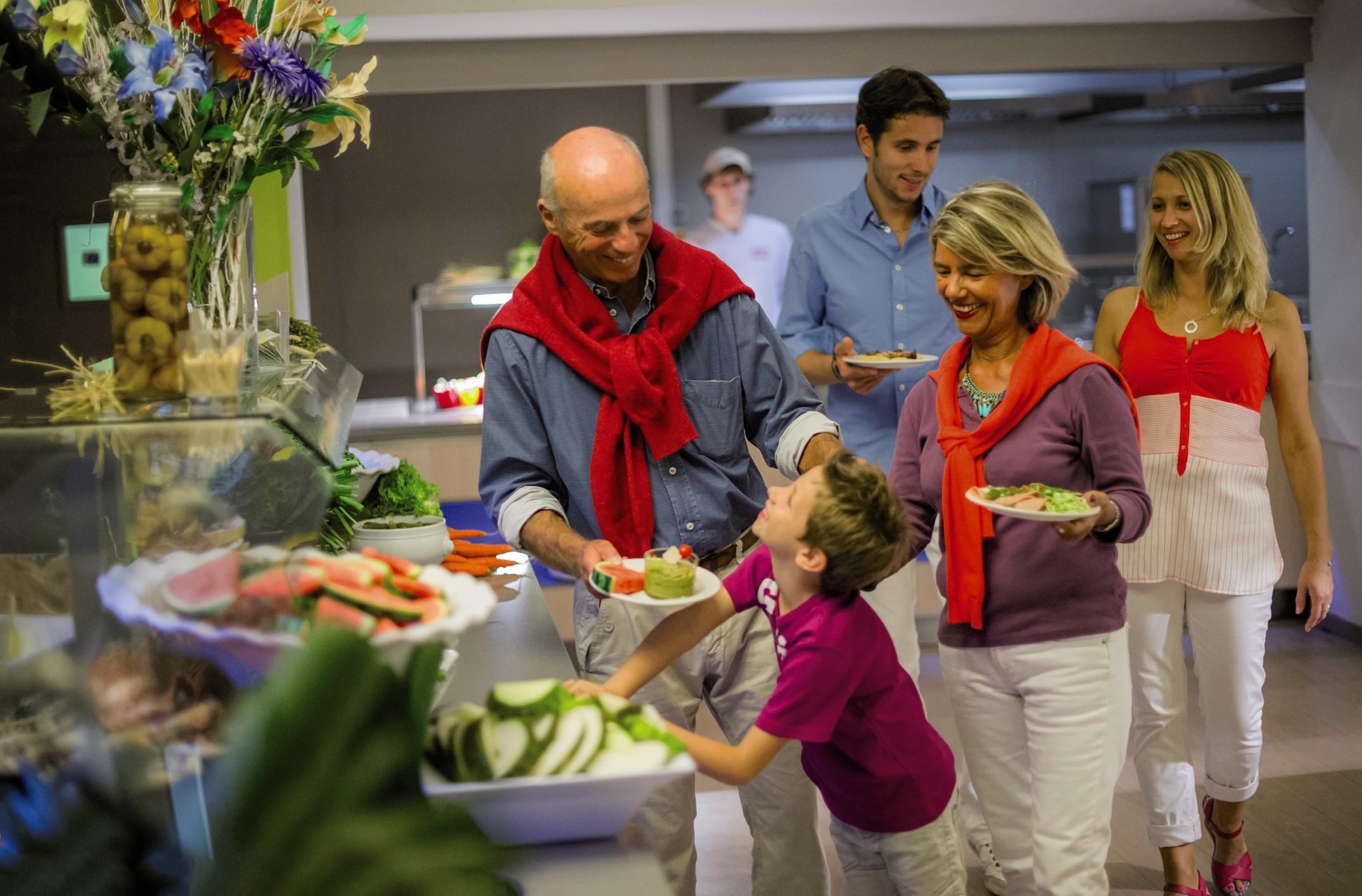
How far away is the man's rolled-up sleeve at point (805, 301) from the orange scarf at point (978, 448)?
3.78 ft

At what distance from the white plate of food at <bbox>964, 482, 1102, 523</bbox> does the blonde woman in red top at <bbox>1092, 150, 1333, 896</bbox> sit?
3.13ft

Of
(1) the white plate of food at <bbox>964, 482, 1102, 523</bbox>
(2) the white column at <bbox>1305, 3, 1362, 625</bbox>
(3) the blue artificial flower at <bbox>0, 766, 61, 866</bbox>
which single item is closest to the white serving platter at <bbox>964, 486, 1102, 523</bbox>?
(1) the white plate of food at <bbox>964, 482, 1102, 523</bbox>

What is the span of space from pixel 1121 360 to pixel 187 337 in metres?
2.35

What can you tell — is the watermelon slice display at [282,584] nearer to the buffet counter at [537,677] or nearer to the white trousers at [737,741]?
the buffet counter at [537,677]

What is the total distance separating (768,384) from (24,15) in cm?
138

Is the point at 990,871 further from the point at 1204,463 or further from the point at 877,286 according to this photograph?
the point at 877,286

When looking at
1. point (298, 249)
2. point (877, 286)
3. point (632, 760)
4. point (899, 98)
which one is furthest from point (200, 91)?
point (298, 249)

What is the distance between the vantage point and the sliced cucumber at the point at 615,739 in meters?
1.28

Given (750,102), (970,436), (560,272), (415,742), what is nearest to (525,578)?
(560,272)

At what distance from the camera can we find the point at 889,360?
2945 millimetres

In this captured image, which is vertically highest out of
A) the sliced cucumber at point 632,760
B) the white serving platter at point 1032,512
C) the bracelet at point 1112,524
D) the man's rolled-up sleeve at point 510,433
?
the man's rolled-up sleeve at point 510,433

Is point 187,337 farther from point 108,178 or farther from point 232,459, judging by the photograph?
point 108,178

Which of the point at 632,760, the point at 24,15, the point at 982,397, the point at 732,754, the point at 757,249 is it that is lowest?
the point at 732,754

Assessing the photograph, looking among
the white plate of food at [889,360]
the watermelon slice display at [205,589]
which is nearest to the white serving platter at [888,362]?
the white plate of food at [889,360]
